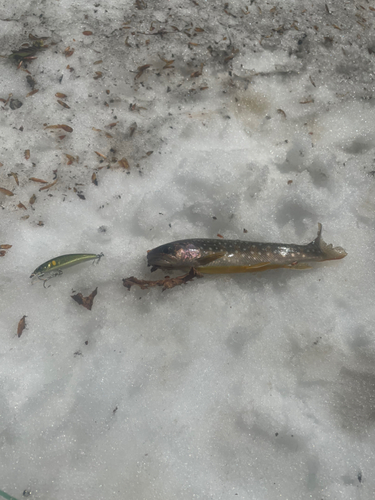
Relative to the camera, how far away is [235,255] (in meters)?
3.41

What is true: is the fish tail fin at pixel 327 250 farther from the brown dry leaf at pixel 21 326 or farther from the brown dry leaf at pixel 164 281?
the brown dry leaf at pixel 21 326

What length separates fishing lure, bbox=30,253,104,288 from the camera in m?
3.30

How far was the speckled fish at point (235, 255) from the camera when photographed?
10.9 feet

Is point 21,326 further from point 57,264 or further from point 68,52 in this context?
point 68,52

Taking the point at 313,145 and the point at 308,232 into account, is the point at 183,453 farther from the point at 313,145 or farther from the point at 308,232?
the point at 313,145

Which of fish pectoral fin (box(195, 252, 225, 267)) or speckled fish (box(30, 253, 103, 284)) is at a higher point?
fish pectoral fin (box(195, 252, 225, 267))

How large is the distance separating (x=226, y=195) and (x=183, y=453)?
251 cm

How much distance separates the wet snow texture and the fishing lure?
3.9 inches

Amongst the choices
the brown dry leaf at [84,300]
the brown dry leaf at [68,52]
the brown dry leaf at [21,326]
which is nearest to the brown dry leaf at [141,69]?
the brown dry leaf at [68,52]

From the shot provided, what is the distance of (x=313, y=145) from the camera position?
161 inches

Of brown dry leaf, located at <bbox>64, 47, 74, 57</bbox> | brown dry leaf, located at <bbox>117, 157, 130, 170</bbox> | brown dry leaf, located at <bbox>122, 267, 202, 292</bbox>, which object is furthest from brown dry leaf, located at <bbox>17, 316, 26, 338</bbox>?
brown dry leaf, located at <bbox>64, 47, 74, 57</bbox>

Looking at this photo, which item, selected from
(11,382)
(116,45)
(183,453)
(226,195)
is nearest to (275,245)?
(226,195)

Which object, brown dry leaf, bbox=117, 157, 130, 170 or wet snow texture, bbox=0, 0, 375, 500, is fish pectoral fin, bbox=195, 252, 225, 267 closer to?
wet snow texture, bbox=0, 0, 375, 500

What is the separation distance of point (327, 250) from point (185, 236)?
1441mm
